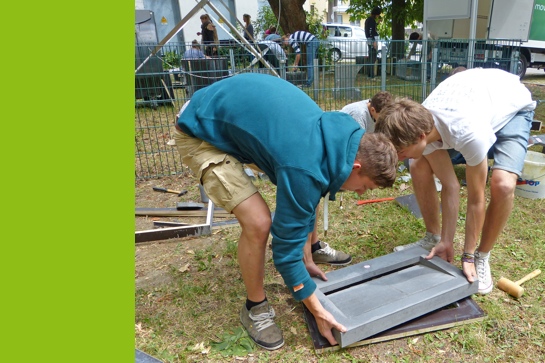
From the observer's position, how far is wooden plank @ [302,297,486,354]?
207cm

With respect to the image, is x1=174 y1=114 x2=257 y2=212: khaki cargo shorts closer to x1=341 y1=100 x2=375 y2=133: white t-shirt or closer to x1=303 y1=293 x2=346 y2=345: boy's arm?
x1=303 y1=293 x2=346 y2=345: boy's arm

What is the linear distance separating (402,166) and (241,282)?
2708mm

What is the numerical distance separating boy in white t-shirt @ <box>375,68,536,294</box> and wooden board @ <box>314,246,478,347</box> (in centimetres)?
11

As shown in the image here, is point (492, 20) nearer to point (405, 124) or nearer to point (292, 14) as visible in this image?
point (292, 14)

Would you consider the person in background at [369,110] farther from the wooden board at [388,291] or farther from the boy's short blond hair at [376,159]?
the boy's short blond hair at [376,159]

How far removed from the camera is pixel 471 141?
2.08m

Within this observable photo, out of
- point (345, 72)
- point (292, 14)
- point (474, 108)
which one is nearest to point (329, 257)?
point (474, 108)

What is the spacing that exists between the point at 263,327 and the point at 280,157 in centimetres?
103

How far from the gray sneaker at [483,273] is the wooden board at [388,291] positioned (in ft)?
0.52

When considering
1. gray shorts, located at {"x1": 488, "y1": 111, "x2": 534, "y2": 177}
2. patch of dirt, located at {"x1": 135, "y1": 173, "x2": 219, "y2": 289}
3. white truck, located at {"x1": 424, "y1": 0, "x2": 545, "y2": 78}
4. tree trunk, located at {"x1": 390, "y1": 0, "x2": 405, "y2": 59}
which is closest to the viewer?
gray shorts, located at {"x1": 488, "y1": 111, "x2": 534, "y2": 177}

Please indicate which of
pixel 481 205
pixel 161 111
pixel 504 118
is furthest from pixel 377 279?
pixel 161 111

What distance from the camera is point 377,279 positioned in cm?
245

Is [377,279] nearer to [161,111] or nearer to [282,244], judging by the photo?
[282,244]

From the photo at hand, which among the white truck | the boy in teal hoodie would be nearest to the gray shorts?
the boy in teal hoodie
